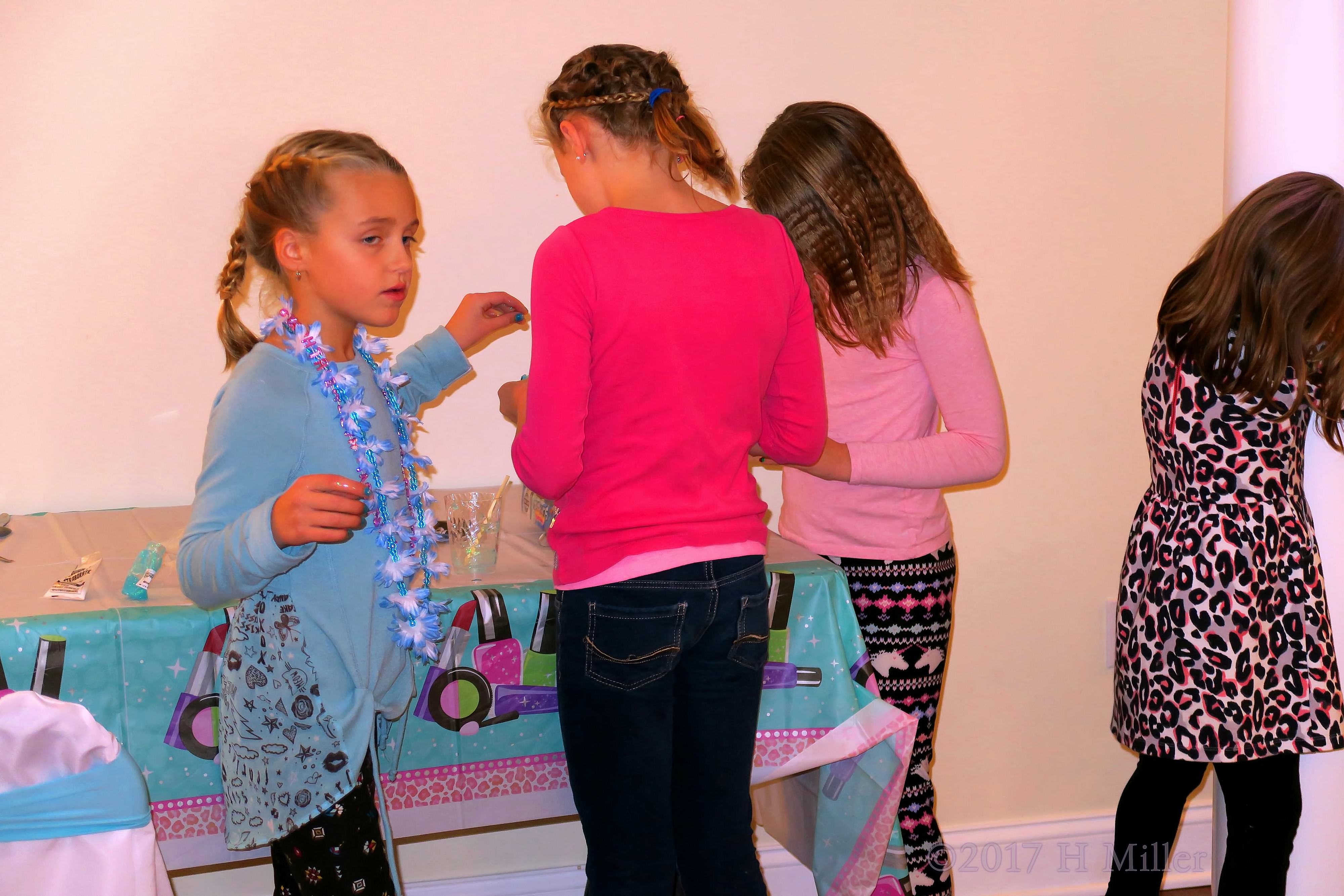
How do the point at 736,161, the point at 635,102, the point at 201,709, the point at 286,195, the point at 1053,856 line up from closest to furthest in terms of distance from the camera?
the point at 635,102 → the point at 286,195 → the point at 201,709 → the point at 736,161 → the point at 1053,856

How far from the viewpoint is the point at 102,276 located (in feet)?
7.13

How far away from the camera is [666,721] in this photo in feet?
4.48

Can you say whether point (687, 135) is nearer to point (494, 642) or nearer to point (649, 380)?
point (649, 380)

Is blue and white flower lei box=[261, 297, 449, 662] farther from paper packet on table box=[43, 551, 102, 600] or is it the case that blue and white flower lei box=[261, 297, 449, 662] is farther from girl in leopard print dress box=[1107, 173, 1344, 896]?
girl in leopard print dress box=[1107, 173, 1344, 896]

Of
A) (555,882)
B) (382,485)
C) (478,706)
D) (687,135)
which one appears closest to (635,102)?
(687,135)

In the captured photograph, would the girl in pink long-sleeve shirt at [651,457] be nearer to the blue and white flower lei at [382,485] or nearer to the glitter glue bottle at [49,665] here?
the blue and white flower lei at [382,485]

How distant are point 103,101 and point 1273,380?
7.52ft

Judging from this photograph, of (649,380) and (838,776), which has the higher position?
(649,380)

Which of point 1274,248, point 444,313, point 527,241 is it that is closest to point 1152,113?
point 1274,248

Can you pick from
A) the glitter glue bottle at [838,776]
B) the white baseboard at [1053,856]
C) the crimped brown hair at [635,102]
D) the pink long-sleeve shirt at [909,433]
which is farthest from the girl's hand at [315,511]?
the white baseboard at [1053,856]

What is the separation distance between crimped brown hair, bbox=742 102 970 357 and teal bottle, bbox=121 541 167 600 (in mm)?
1190

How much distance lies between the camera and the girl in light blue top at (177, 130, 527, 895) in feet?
4.34

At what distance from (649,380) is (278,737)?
0.69 m

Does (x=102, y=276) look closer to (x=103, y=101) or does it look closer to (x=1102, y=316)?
(x=103, y=101)
